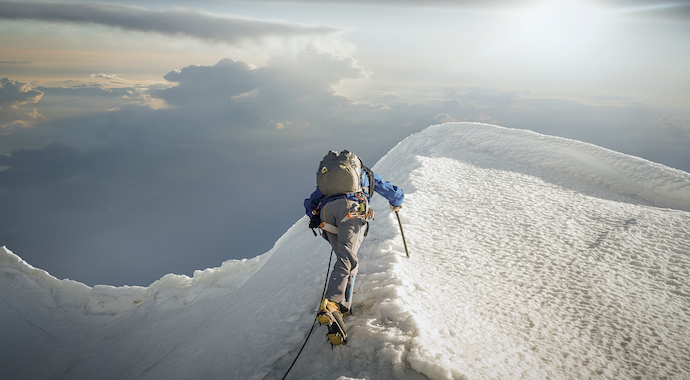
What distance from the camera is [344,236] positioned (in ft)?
14.2

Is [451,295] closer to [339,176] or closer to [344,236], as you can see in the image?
[344,236]

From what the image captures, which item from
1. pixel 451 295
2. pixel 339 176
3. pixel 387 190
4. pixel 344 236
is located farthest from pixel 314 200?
pixel 451 295

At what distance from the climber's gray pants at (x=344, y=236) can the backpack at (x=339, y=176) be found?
0.17 m

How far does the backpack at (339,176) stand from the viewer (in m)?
4.43

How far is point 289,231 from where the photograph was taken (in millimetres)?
11773

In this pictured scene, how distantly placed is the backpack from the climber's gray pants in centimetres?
17

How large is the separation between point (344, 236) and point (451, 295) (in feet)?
6.67

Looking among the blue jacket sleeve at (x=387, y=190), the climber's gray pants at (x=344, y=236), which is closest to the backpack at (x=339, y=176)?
the climber's gray pants at (x=344, y=236)

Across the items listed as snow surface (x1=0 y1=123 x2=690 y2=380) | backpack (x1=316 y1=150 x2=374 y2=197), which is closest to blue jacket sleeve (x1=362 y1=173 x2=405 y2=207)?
backpack (x1=316 y1=150 x2=374 y2=197)

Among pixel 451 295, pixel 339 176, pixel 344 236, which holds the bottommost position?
pixel 451 295

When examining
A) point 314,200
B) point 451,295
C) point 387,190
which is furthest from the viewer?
point 387,190

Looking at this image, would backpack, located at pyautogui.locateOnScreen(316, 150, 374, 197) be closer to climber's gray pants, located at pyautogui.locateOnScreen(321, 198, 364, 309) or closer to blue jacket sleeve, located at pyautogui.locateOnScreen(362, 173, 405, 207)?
climber's gray pants, located at pyautogui.locateOnScreen(321, 198, 364, 309)

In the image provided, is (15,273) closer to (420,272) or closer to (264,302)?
(264,302)

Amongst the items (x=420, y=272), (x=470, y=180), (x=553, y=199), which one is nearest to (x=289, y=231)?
(x=470, y=180)
